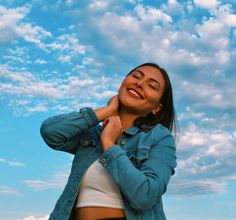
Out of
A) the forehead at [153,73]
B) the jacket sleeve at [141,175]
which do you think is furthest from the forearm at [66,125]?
the forehead at [153,73]

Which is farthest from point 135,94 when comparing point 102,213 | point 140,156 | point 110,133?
point 102,213

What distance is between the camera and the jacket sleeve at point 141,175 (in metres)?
3.26

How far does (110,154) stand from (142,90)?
950 mm

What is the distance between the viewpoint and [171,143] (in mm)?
3783

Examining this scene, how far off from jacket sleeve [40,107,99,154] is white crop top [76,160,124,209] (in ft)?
1.38

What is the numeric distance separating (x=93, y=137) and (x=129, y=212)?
3.04 feet

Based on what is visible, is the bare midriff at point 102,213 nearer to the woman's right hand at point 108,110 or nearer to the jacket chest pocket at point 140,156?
the jacket chest pocket at point 140,156

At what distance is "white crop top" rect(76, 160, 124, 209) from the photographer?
3.52 metres

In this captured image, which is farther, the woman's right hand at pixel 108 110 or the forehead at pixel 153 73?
the forehead at pixel 153 73

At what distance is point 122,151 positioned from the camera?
3404 millimetres

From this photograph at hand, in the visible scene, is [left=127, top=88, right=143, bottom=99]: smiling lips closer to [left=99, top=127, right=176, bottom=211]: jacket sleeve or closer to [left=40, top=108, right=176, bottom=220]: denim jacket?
[left=40, top=108, right=176, bottom=220]: denim jacket

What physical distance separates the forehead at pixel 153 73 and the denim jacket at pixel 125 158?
56cm

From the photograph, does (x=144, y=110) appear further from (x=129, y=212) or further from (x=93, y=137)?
(x=129, y=212)

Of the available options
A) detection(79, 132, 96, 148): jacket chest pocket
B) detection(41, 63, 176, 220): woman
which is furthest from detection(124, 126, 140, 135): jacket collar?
detection(79, 132, 96, 148): jacket chest pocket
